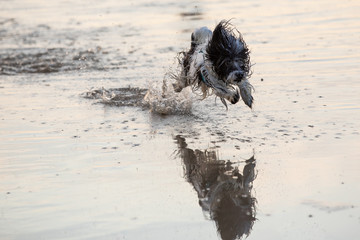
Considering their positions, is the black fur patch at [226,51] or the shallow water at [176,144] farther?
the black fur patch at [226,51]

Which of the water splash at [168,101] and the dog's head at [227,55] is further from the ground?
the dog's head at [227,55]

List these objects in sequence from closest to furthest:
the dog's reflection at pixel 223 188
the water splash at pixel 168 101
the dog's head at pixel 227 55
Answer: the dog's reflection at pixel 223 188 < the dog's head at pixel 227 55 < the water splash at pixel 168 101

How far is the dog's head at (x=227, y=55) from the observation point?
6855mm

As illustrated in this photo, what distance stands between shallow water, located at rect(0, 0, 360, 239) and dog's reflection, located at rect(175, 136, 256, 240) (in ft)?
0.06

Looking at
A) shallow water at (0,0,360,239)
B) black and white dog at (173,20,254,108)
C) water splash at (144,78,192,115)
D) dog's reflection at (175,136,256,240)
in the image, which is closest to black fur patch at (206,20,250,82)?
black and white dog at (173,20,254,108)

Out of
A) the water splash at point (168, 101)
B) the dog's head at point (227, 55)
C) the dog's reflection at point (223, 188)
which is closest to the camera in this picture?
the dog's reflection at point (223, 188)

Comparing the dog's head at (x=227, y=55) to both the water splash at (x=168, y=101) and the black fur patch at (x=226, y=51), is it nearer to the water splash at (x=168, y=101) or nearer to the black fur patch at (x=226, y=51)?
the black fur patch at (x=226, y=51)

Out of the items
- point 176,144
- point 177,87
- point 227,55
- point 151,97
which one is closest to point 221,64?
point 227,55

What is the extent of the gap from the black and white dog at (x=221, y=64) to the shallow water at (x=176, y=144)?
1.26 ft

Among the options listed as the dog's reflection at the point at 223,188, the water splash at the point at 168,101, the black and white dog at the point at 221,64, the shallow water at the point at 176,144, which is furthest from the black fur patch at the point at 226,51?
the water splash at the point at 168,101

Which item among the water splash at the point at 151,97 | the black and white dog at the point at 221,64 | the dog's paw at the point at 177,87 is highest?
the black and white dog at the point at 221,64

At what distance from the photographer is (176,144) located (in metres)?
6.86

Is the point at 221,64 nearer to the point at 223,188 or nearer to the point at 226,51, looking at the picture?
the point at 226,51

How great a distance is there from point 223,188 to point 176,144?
1.34 m
